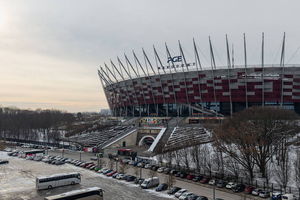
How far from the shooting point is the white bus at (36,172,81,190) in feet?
124

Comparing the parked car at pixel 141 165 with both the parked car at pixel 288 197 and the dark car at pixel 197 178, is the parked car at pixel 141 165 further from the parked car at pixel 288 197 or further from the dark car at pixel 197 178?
the parked car at pixel 288 197

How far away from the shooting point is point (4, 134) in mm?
119500

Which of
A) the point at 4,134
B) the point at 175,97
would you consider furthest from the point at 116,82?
the point at 4,134

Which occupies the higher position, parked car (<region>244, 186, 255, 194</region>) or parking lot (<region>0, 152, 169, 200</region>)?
parked car (<region>244, 186, 255, 194</region>)

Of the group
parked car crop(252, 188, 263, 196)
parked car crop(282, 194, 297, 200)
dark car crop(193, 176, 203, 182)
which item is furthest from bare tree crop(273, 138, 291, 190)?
dark car crop(193, 176, 203, 182)

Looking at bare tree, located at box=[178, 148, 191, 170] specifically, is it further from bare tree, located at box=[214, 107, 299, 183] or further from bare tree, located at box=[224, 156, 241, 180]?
bare tree, located at box=[214, 107, 299, 183]

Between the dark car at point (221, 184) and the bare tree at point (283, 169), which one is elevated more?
the bare tree at point (283, 169)

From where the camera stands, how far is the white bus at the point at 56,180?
124ft

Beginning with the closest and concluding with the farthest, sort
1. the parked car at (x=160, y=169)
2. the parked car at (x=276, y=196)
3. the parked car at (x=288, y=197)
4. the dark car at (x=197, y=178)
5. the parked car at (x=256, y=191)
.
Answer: the parked car at (x=288, y=197), the parked car at (x=276, y=196), the parked car at (x=256, y=191), the dark car at (x=197, y=178), the parked car at (x=160, y=169)

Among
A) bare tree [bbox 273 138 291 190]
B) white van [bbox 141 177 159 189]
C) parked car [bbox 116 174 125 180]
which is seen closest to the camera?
bare tree [bbox 273 138 291 190]

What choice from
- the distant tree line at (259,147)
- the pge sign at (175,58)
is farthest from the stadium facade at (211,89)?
the distant tree line at (259,147)

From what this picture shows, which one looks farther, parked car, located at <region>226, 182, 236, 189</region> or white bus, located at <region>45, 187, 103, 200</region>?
parked car, located at <region>226, 182, 236, 189</region>

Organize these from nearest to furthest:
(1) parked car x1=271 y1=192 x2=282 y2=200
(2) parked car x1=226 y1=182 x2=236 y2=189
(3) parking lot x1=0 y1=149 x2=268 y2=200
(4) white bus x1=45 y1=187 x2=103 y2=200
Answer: (4) white bus x1=45 y1=187 x2=103 y2=200
(1) parked car x1=271 y1=192 x2=282 y2=200
(3) parking lot x1=0 y1=149 x2=268 y2=200
(2) parked car x1=226 y1=182 x2=236 y2=189

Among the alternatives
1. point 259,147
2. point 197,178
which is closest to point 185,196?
point 197,178
